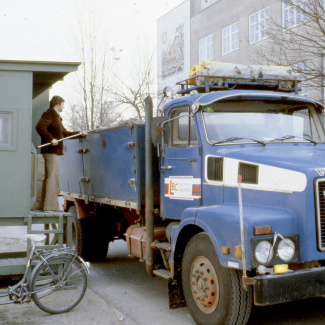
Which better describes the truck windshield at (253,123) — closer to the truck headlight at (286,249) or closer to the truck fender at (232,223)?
the truck fender at (232,223)

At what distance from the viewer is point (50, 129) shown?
28.4 feet

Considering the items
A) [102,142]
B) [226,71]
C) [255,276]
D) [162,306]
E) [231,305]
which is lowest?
[162,306]

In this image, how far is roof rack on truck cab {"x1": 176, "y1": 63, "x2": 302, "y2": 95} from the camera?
7098 mm

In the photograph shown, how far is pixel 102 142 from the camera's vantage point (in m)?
8.84

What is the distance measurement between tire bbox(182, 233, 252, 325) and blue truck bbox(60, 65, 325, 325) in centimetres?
1

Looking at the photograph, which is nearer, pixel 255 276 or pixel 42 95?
pixel 255 276

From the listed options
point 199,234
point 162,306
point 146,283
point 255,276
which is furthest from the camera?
point 146,283

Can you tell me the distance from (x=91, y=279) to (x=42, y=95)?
3.50 m

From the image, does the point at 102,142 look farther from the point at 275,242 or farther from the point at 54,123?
the point at 275,242

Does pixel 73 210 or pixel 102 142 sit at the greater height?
pixel 102 142

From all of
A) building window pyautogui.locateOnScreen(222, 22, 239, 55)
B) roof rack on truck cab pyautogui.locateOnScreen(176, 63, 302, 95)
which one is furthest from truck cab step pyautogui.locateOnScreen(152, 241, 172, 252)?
building window pyautogui.locateOnScreen(222, 22, 239, 55)

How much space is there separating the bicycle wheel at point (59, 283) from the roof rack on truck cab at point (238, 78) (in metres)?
2.86

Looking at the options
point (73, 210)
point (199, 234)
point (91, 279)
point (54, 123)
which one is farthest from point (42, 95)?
point (199, 234)

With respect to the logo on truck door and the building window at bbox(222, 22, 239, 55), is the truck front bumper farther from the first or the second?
the building window at bbox(222, 22, 239, 55)
